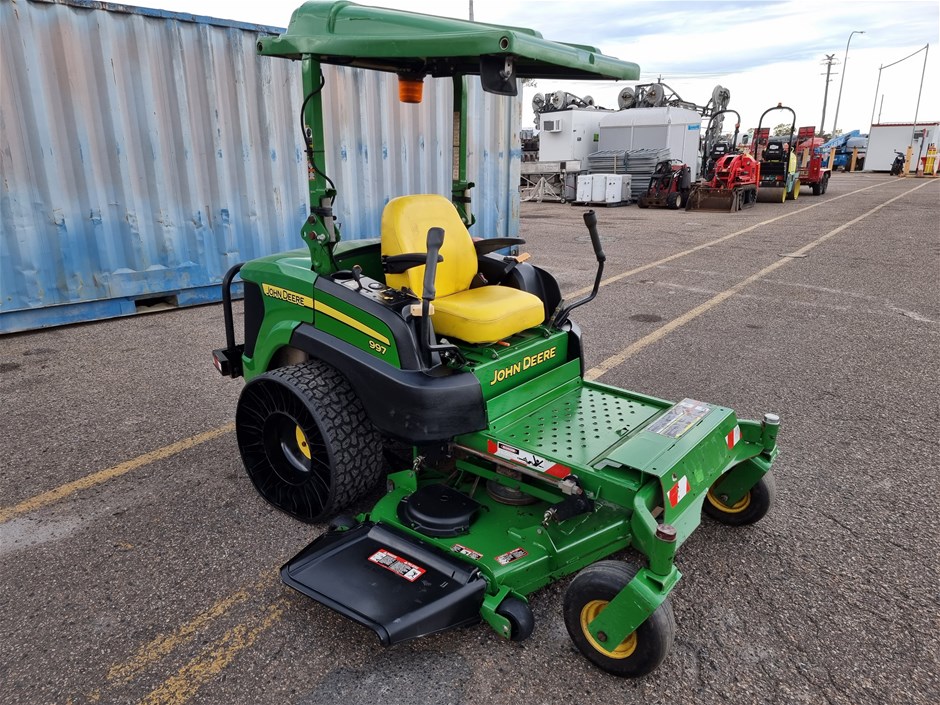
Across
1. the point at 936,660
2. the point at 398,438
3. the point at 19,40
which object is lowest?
the point at 936,660

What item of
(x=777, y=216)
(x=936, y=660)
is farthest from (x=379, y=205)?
(x=777, y=216)

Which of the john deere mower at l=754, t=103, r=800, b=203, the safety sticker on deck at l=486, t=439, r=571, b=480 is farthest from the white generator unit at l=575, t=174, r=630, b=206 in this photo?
the safety sticker on deck at l=486, t=439, r=571, b=480

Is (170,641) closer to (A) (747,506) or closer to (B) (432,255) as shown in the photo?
(B) (432,255)

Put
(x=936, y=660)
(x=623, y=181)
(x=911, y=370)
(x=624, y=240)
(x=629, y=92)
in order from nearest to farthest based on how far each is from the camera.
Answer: (x=936, y=660)
(x=911, y=370)
(x=624, y=240)
(x=623, y=181)
(x=629, y=92)

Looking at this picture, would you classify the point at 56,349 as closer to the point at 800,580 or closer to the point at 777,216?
the point at 800,580

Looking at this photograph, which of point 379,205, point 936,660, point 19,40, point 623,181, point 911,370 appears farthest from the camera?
point 623,181

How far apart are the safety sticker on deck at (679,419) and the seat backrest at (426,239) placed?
3.79ft

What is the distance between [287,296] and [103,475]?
1.41 metres

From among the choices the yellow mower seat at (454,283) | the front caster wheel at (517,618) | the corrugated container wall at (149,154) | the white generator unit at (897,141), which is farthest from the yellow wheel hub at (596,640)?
the white generator unit at (897,141)

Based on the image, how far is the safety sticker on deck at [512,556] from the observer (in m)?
2.33

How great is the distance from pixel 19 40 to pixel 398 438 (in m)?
5.21

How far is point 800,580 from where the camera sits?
102 inches

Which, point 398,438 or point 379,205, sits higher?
point 379,205

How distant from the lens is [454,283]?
3.18 meters
